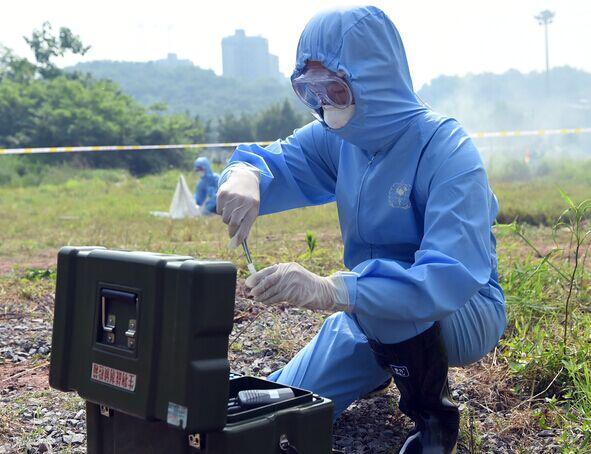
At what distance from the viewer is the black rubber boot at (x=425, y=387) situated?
2.17 m

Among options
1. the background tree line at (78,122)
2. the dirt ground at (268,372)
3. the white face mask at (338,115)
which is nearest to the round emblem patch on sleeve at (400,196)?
the white face mask at (338,115)

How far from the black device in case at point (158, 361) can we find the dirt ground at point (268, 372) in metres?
0.68

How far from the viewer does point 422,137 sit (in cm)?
227

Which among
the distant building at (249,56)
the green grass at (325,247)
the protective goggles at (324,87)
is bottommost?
the green grass at (325,247)

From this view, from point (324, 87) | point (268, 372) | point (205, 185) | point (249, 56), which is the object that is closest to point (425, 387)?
point (324, 87)

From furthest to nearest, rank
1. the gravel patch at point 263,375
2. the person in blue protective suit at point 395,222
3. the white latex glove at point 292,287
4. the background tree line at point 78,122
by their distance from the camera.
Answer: the background tree line at point 78,122 → the gravel patch at point 263,375 → the person in blue protective suit at point 395,222 → the white latex glove at point 292,287

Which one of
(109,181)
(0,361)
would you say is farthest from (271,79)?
(0,361)

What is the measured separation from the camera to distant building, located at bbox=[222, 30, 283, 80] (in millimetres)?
100188

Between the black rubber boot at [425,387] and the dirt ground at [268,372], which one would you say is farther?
the dirt ground at [268,372]

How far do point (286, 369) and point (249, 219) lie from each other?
60 centimetres

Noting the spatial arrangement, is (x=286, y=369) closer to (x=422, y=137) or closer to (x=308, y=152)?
(x=308, y=152)

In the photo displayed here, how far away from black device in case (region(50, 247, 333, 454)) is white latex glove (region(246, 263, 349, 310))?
23cm

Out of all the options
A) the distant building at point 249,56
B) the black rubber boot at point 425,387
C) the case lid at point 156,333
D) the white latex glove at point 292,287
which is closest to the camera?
the case lid at point 156,333

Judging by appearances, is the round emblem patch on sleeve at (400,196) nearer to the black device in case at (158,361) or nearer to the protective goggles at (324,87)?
the protective goggles at (324,87)
